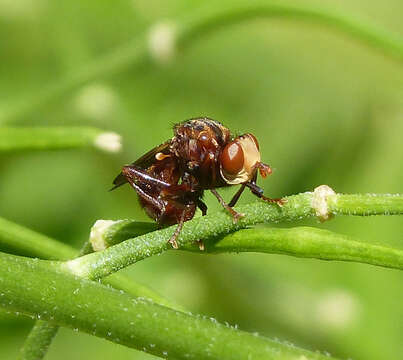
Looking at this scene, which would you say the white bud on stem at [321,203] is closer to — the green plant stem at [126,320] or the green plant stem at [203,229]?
the green plant stem at [203,229]

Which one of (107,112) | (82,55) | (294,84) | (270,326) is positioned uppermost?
(294,84)

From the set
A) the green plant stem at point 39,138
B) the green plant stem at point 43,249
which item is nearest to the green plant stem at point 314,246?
the green plant stem at point 43,249

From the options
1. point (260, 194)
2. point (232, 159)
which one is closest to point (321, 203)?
point (260, 194)

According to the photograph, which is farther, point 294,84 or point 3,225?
Result: point 294,84

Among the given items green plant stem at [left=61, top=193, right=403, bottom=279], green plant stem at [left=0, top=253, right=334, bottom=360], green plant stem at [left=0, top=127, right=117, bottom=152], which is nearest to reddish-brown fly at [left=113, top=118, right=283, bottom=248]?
green plant stem at [left=61, top=193, right=403, bottom=279]

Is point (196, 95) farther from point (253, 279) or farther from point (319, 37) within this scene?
point (253, 279)

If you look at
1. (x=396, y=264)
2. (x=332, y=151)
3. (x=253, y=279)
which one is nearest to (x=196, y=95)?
(x=332, y=151)

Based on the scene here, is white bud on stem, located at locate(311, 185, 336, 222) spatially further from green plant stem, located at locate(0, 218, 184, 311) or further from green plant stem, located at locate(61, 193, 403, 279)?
green plant stem, located at locate(0, 218, 184, 311)
